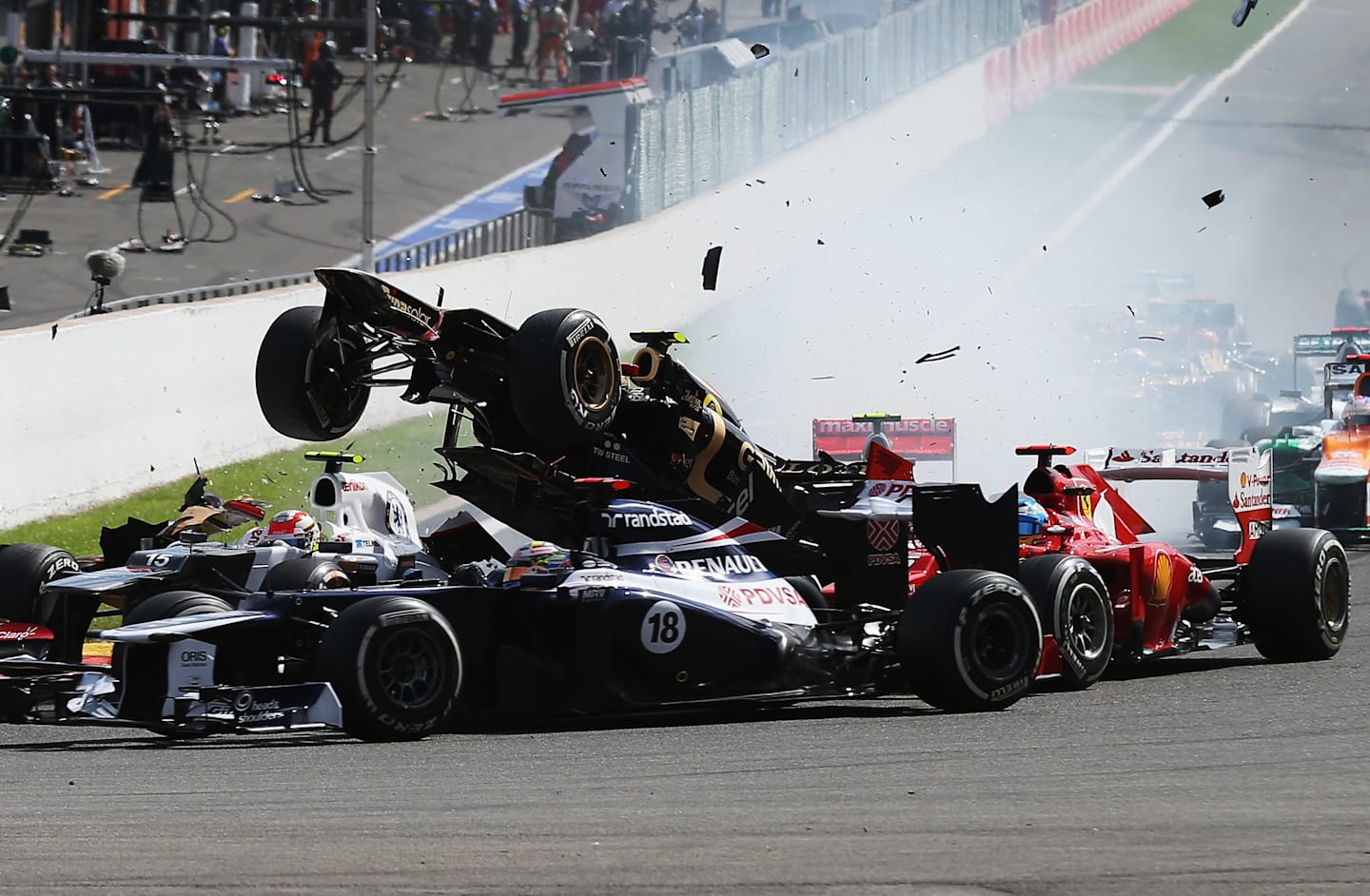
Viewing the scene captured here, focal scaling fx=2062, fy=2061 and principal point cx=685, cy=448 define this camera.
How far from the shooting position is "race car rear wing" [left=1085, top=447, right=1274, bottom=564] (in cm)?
1412

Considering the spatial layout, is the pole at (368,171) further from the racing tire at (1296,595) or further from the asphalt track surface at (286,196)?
the racing tire at (1296,595)

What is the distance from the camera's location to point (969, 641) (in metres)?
10.8

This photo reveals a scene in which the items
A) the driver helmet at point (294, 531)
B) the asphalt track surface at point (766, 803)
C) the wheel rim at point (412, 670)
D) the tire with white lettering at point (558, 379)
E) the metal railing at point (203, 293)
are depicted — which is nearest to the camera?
the asphalt track surface at point (766, 803)

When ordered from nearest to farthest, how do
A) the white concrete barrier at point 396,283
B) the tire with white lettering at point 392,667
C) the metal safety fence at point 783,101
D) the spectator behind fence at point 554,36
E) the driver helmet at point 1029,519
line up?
the tire with white lettering at point 392,667 < the driver helmet at point 1029,519 < the white concrete barrier at point 396,283 < the metal safety fence at point 783,101 < the spectator behind fence at point 554,36

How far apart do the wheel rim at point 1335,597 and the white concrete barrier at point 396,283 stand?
36.8 feet

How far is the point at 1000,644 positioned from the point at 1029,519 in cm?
183

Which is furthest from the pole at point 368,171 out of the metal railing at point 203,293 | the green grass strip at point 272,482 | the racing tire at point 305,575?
the racing tire at point 305,575

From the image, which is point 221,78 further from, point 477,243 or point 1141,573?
point 1141,573

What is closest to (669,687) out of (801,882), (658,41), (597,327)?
(597,327)

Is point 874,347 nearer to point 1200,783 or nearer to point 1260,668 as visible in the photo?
point 1260,668

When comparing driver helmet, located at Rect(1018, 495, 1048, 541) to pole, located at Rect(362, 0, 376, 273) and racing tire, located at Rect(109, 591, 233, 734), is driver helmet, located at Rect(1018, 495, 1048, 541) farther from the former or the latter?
pole, located at Rect(362, 0, 376, 273)

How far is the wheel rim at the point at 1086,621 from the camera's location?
38.7ft

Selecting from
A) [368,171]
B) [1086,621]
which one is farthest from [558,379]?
[368,171]

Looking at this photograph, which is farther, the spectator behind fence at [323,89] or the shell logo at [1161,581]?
the spectator behind fence at [323,89]
